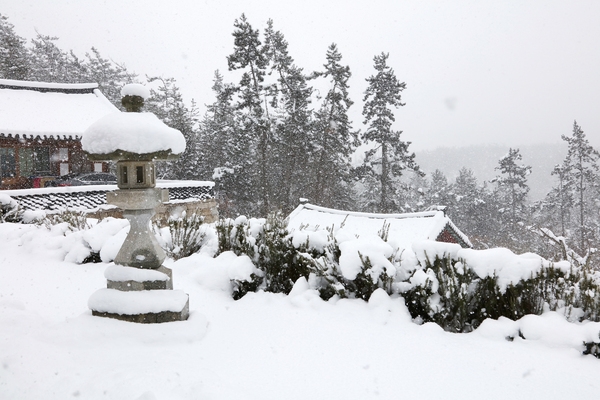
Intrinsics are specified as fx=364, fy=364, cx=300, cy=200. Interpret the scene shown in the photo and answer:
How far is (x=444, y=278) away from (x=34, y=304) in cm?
410

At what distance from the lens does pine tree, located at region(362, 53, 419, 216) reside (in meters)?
24.9

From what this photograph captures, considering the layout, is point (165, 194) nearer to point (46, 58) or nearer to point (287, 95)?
point (287, 95)

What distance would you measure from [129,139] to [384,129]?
924 inches

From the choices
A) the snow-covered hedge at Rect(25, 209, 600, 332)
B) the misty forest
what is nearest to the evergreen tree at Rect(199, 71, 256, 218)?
the misty forest

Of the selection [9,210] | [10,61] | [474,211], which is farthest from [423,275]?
[474,211]

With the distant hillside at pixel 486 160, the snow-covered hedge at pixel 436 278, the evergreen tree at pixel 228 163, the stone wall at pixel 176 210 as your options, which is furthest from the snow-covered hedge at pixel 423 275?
the distant hillside at pixel 486 160

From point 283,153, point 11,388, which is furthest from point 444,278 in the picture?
point 283,153

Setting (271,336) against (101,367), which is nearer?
(101,367)

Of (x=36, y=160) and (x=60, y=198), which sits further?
(x=36, y=160)

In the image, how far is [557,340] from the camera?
2846 mm

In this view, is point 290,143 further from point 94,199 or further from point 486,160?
point 486,160

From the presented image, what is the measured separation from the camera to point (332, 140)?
26656 millimetres

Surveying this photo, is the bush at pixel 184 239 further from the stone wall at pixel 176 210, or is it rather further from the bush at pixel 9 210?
the bush at pixel 9 210

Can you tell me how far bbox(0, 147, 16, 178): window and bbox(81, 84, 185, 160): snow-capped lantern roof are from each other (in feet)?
58.9
